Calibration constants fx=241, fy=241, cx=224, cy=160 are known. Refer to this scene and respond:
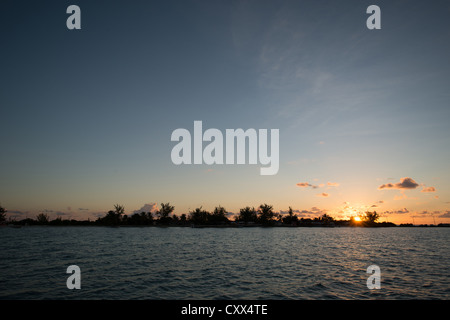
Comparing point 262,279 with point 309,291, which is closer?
point 309,291

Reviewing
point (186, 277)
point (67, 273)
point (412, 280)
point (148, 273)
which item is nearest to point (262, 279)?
point (186, 277)

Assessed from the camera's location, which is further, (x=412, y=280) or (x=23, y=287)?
(x=412, y=280)

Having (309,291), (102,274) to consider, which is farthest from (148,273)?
(309,291)

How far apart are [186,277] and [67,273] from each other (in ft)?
52.6

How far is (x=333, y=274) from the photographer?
3188 centimetres
